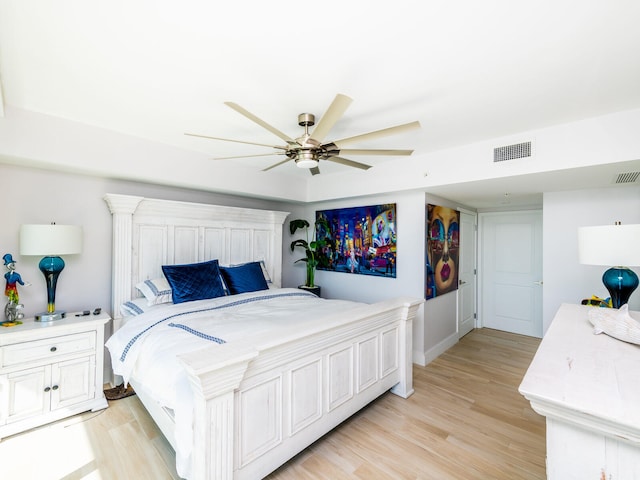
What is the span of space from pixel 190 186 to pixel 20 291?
1.76 meters

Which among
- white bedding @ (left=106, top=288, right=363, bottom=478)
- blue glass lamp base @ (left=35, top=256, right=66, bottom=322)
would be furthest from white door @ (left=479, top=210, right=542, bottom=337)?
blue glass lamp base @ (left=35, top=256, right=66, bottom=322)

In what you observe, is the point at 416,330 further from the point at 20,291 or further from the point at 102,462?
the point at 20,291

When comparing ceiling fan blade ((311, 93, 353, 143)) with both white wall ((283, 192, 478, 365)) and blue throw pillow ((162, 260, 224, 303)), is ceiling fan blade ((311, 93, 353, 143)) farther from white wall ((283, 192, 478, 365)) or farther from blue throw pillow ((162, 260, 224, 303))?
white wall ((283, 192, 478, 365))

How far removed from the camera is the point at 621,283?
1925mm

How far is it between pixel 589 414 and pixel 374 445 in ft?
5.50

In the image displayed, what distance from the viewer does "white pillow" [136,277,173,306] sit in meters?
2.88

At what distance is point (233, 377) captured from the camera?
141 cm

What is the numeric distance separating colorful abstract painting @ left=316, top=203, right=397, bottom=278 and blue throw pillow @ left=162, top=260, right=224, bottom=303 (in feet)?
6.09

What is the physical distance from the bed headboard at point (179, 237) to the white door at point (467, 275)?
9.30 ft

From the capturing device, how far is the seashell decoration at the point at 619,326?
1.29 meters

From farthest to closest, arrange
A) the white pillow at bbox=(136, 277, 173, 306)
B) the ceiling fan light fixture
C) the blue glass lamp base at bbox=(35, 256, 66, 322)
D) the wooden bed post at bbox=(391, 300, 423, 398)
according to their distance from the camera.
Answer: the white pillow at bbox=(136, 277, 173, 306), the wooden bed post at bbox=(391, 300, 423, 398), the blue glass lamp base at bbox=(35, 256, 66, 322), the ceiling fan light fixture

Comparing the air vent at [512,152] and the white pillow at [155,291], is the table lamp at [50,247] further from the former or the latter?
the air vent at [512,152]

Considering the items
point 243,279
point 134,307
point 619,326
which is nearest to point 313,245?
point 243,279

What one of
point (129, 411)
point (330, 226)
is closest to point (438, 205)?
point (330, 226)
